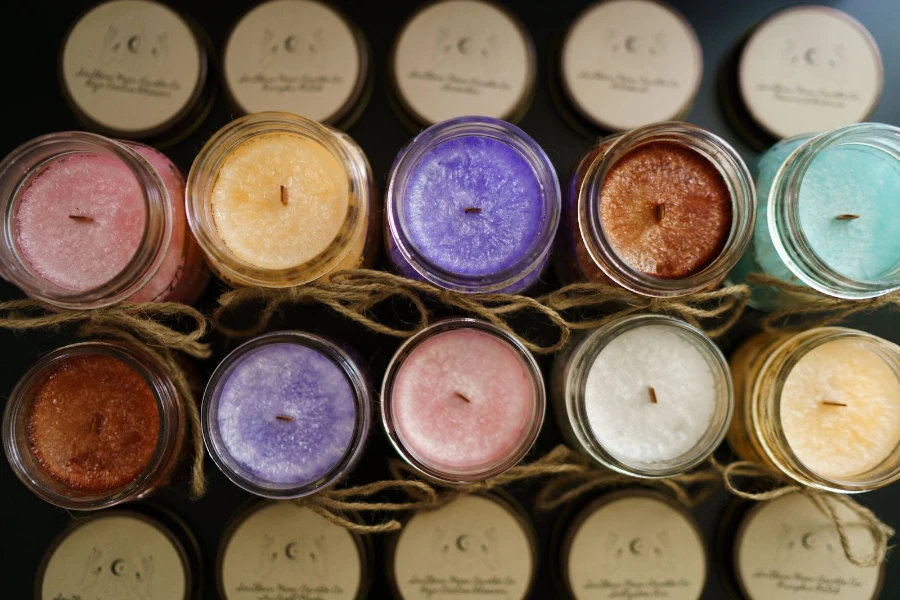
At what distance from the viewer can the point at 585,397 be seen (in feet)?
2.63

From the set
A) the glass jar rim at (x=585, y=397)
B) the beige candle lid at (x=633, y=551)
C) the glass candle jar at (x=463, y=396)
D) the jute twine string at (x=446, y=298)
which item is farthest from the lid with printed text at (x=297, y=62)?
the beige candle lid at (x=633, y=551)

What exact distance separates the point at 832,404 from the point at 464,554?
616 millimetres

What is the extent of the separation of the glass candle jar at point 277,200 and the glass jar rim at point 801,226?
1.87ft

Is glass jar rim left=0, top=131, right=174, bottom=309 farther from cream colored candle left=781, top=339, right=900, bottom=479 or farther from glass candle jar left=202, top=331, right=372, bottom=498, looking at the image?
cream colored candle left=781, top=339, right=900, bottom=479

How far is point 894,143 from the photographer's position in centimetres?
79

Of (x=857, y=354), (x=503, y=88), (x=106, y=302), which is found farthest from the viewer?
(x=503, y=88)

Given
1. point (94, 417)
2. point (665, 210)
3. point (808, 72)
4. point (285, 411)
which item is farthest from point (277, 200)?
point (808, 72)

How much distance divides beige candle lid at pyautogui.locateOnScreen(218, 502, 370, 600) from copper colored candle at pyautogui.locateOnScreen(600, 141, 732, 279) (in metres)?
0.64

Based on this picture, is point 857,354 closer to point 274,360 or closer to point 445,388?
point 445,388

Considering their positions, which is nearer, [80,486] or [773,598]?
[80,486]

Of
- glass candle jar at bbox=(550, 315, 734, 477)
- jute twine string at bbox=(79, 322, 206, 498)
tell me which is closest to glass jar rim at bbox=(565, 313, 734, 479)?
glass candle jar at bbox=(550, 315, 734, 477)

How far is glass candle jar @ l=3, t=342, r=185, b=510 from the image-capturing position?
2.63ft

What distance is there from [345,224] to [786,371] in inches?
26.5

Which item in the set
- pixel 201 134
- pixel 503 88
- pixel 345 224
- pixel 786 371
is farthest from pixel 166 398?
pixel 786 371
